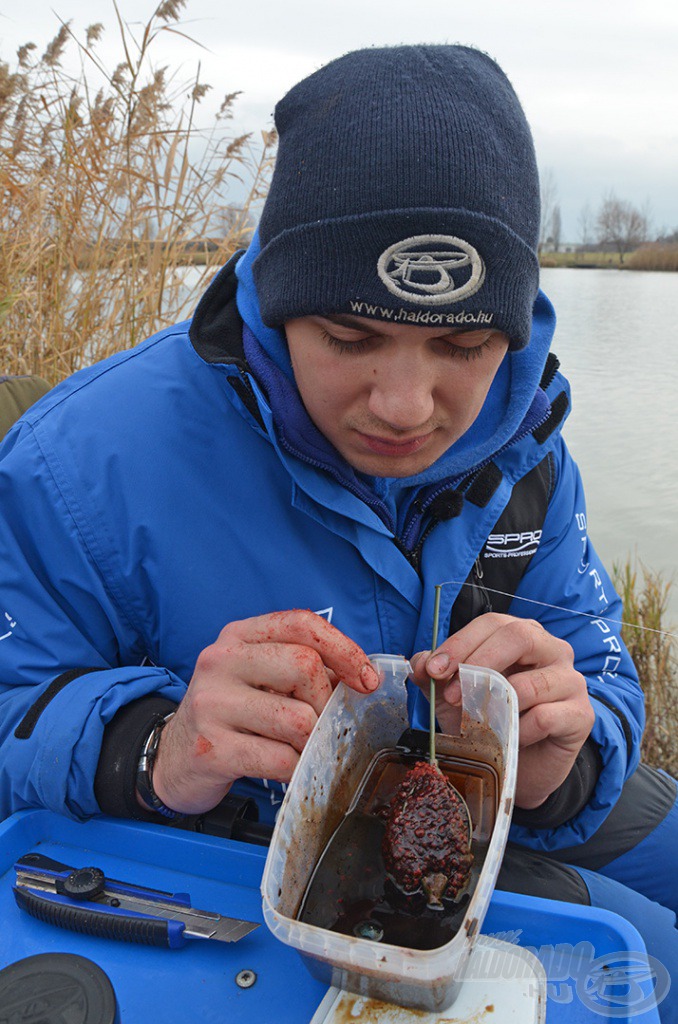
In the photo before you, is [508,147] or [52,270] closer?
[508,147]

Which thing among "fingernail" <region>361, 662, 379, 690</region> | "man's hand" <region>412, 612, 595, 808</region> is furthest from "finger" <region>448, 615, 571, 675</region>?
"fingernail" <region>361, 662, 379, 690</region>

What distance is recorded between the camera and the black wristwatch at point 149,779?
1.20 meters

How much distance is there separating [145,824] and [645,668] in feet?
8.28

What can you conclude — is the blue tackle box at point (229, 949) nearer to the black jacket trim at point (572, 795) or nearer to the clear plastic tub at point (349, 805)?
the clear plastic tub at point (349, 805)

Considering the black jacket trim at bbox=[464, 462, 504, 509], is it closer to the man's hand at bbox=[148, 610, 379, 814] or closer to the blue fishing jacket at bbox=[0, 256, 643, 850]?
the blue fishing jacket at bbox=[0, 256, 643, 850]

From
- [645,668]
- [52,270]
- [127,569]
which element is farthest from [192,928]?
[52,270]

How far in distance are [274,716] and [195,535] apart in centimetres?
48

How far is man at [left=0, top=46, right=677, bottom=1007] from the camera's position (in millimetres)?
1169

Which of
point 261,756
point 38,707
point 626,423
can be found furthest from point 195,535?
point 626,423

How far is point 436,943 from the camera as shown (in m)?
0.96

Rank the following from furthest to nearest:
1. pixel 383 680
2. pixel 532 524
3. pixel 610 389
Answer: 1. pixel 610 389
2. pixel 532 524
3. pixel 383 680

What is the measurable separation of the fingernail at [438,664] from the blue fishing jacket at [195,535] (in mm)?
273

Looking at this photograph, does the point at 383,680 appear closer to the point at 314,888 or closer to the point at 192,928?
the point at 314,888

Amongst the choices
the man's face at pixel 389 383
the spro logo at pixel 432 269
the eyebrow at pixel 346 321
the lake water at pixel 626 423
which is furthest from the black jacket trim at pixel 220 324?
the lake water at pixel 626 423
